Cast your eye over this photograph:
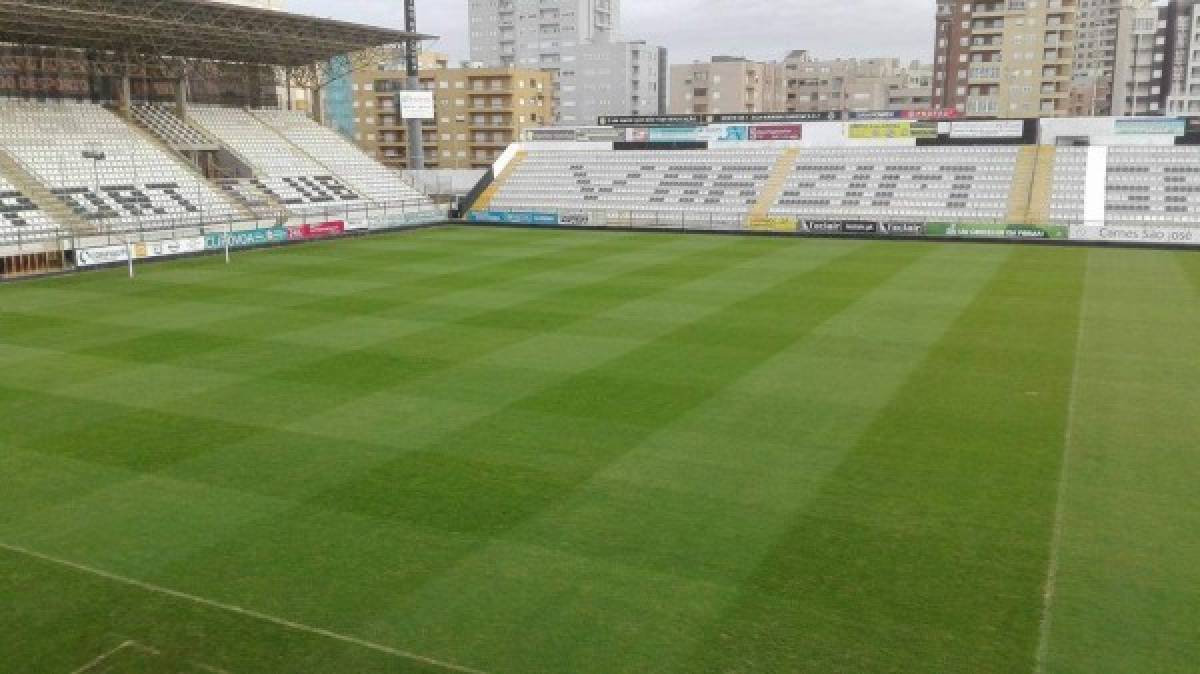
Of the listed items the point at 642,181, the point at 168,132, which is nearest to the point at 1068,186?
the point at 642,181

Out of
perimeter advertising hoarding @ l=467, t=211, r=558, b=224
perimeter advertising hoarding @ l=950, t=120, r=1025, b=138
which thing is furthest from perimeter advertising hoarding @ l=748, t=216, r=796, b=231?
perimeter advertising hoarding @ l=950, t=120, r=1025, b=138

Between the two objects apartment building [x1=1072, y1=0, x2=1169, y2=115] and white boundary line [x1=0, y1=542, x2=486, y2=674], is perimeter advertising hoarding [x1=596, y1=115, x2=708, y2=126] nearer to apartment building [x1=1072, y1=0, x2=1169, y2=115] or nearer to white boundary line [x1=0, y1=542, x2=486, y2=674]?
white boundary line [x1=0, y1=542, x2=486, y2=674]

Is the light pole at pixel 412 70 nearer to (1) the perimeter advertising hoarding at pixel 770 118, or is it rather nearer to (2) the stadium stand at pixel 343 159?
(2) the stadium stand at pixel 343 159

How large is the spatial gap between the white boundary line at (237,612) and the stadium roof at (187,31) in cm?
3358

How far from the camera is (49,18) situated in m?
40.1

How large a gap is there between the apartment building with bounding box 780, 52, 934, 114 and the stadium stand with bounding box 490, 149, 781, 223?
82.8m

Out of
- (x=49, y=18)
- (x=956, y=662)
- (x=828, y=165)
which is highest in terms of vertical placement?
(x=49, y=18)

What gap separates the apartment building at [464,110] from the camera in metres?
90.0

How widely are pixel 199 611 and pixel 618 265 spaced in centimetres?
2683

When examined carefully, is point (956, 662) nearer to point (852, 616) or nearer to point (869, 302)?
point (852, 616)

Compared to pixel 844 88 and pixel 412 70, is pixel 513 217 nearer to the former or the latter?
pixel 412 70

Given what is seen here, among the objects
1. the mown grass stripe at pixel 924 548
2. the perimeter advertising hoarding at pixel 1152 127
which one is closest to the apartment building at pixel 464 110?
the perimeter advertising hoarding at pixel 1152 127

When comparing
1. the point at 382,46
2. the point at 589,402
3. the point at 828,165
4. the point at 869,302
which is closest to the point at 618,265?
the point at 869,302

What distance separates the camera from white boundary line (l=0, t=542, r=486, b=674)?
28.4ft
